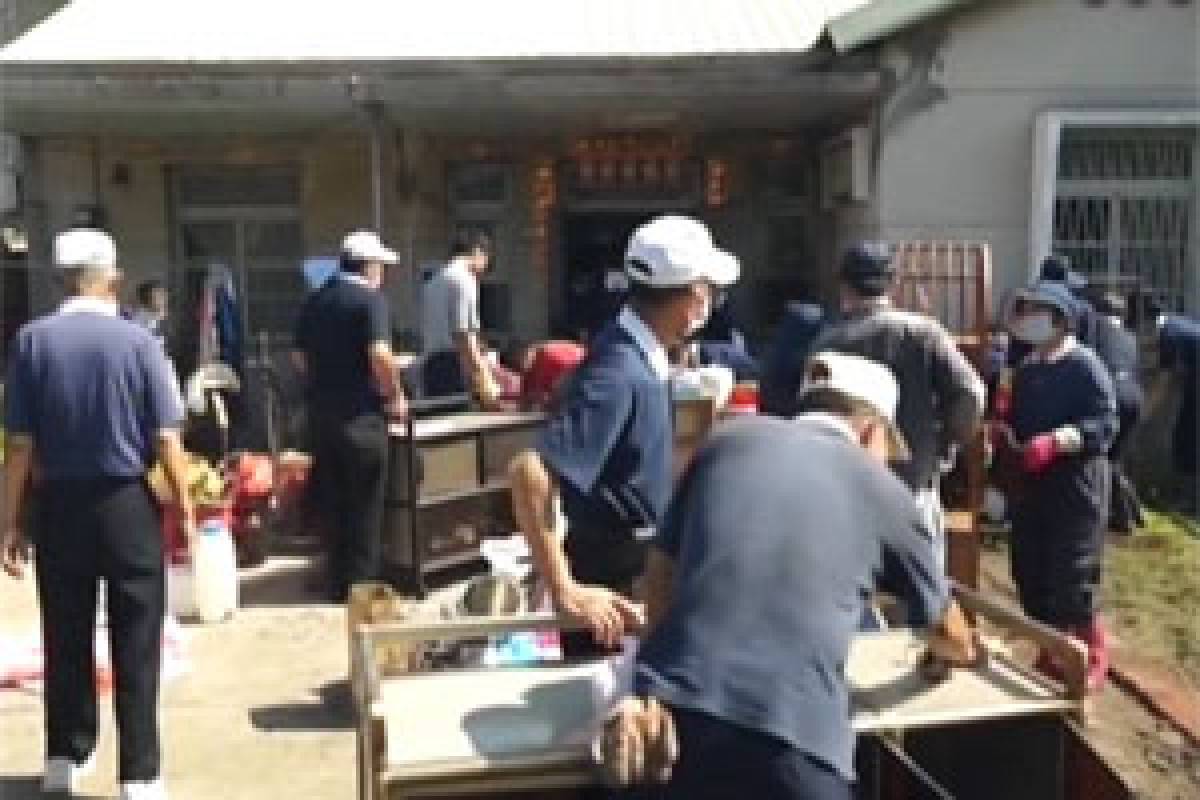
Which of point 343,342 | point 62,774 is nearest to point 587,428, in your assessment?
point 62,774

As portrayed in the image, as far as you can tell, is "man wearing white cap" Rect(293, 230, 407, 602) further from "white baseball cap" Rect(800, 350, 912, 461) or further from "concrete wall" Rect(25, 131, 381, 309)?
"concrete wall" Rect(25, 131, 381, 309)

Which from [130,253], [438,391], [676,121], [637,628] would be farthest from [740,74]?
[637,628]

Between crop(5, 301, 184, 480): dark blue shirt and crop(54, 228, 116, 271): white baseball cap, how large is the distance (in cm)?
16

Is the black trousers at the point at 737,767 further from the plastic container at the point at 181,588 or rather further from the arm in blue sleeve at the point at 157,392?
the plastic container at the point at 181,588

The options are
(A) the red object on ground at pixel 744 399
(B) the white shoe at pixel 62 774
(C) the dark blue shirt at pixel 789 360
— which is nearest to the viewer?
(B) the white shoe at pixel 62 774

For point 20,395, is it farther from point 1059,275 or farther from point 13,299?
point 13,299

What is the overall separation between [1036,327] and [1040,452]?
19.8 inches

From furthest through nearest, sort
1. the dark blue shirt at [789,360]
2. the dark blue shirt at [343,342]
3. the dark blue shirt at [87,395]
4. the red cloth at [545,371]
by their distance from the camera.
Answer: the red cloth at [545,371] → the dark blue shirt at [343,342] → the dark blue shirt at [789,360] → the dark blue shirt at [87,395]

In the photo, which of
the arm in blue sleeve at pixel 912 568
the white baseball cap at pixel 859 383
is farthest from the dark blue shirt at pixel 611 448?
the arm in blue sleeve at pixel 912 568

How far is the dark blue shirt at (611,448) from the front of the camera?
3.34 meters

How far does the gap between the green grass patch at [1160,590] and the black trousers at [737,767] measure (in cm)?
437

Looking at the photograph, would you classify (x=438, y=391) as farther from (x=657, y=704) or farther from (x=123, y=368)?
(x=657, y=704)

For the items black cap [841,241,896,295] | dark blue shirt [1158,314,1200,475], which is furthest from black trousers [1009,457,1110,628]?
dark blue shirt [1158,314,1200,475]

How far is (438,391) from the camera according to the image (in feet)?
30.6
